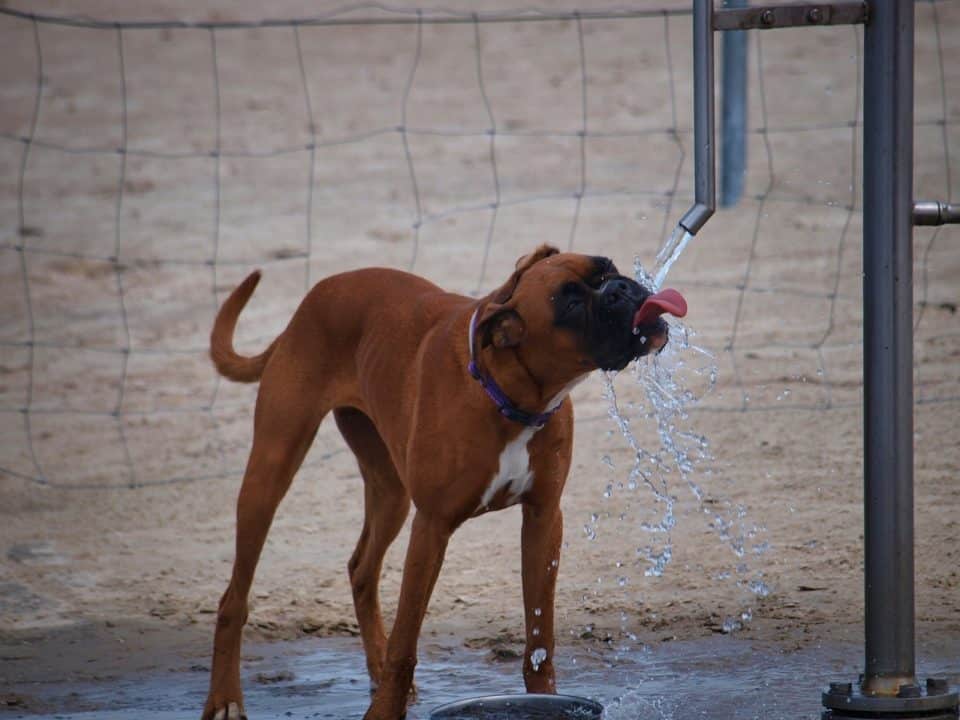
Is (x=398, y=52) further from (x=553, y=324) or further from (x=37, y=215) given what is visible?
(x=553, y=324)

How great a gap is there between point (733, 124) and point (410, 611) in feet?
22.1

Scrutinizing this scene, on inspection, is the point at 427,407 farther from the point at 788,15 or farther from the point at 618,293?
the point at 788,15

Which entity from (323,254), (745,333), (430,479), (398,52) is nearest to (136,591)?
(430,479)

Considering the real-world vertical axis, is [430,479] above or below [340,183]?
below

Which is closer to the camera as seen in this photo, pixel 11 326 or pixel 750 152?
pixel 11 326

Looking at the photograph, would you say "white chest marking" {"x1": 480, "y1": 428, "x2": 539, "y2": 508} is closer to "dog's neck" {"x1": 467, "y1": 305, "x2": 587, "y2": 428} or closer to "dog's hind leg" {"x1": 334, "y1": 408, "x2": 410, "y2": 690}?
"dog's neck" {"x1": 467, "y1": 305, "x2": 587, "y2": 428}

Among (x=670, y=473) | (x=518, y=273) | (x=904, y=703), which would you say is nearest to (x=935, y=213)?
(x=518, y=273)

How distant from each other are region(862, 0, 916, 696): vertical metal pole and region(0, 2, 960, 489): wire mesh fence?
3436 millimetres

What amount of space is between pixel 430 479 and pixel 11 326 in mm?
5639

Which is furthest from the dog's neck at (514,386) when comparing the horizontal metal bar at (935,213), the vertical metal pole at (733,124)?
the vertical metal pole at (733,124)

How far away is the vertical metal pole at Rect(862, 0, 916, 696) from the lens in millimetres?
3559

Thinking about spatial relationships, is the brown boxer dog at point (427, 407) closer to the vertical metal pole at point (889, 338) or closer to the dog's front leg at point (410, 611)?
the dog's front leg at point (410, 611)

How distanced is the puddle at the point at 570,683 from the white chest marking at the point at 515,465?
0.72 metres

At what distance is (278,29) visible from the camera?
16859mm
